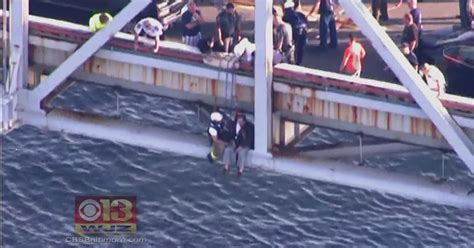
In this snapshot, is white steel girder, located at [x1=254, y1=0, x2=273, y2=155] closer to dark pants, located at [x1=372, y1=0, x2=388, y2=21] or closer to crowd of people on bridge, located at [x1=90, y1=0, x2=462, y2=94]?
crowd of people on bridge, located at [x1=90, y1=0, x2=462, y2=94]

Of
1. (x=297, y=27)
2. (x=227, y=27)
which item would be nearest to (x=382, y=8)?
(x=297, y=27)

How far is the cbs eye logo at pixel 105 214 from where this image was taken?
5141 cm

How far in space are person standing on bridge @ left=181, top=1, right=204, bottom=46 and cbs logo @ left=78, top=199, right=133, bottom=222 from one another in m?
8.99

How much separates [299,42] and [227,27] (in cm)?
175

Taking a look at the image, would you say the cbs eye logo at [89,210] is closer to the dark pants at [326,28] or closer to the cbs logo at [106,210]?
the cbs logo at [106,210]

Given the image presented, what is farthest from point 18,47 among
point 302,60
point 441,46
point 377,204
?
point 377,204

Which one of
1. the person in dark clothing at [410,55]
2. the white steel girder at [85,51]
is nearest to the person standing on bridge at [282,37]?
the person in dark clothing at [410,55]

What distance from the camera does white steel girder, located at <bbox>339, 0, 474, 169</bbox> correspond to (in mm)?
40219

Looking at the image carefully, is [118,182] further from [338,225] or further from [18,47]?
[18,47]

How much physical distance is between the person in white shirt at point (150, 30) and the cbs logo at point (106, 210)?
920 centimetres

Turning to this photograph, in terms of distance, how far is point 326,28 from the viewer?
4478cm

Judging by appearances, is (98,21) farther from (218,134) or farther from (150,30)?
(218,134)

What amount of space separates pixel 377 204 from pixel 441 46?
920cm

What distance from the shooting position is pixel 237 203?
52656 mm
